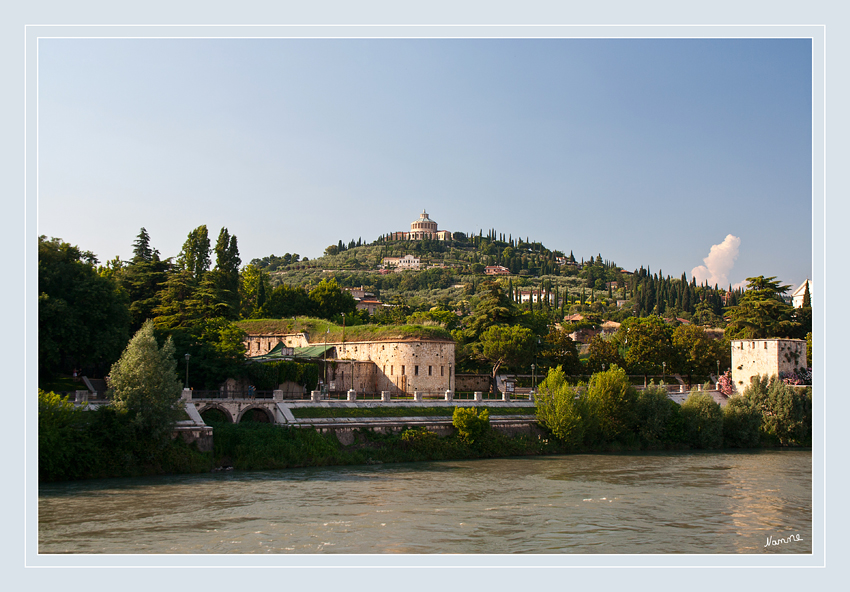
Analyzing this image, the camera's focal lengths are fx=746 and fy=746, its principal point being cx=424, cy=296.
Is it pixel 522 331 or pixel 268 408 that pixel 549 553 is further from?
pixel 522 331

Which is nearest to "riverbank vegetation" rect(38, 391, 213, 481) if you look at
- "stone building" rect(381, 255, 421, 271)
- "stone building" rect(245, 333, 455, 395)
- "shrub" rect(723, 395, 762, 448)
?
"stone building" rect(245, 333, 455, 395)

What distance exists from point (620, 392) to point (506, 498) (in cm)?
1345

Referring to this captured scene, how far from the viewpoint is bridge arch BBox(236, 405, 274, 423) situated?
88.8ft

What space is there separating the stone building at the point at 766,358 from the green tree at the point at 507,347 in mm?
12037

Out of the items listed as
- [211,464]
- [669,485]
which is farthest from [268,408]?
[669,485]

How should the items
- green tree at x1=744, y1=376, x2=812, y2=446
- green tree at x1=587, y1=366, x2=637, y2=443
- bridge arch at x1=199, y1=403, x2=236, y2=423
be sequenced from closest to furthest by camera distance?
bridge arch at x1=199, y1=403, x2=236, y2=423, green tree at x1=587, y1=366, x2=637, y2=443, green tree at x1=744, y1=376, x2=812, y2=446

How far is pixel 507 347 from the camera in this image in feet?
141

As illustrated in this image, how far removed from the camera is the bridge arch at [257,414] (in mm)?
27078

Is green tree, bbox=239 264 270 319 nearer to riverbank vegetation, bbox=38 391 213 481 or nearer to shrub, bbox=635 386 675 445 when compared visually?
shrub, bbox=635 386 675 445

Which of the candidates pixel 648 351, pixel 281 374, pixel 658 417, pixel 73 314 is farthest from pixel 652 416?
pixel 73 314

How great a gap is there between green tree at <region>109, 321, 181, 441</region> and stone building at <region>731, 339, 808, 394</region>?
3194 centimetres

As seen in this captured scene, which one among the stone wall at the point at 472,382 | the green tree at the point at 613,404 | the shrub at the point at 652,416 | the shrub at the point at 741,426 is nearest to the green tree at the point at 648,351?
the stone wall at the point at 472,382

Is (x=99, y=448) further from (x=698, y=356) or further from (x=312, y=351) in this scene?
(x=698, y=356)

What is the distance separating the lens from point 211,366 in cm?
3123
